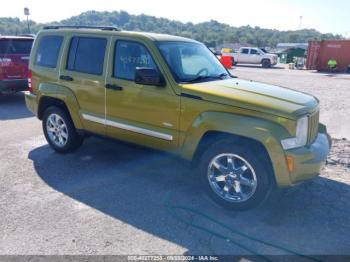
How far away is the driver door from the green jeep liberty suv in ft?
0.04

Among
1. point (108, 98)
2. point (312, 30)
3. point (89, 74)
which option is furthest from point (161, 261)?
point (312, 30)

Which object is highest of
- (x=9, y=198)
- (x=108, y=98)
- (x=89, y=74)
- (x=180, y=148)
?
(x=89, y=74)

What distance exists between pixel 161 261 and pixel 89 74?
115 inches

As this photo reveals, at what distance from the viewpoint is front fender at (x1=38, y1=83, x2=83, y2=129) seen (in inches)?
201

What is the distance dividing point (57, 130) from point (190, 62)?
2562mm

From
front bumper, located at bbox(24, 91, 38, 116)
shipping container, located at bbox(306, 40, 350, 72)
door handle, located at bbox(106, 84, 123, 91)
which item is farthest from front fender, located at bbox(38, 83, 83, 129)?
shipping container, located at bbox(306, 40, 350, 72)

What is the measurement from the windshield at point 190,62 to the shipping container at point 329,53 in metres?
26.1

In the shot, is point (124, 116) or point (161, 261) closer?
point (161, 261)

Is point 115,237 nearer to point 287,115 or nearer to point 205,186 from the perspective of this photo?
point 205,186

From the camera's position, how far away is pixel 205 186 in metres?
4.00

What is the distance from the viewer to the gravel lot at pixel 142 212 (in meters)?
3.22

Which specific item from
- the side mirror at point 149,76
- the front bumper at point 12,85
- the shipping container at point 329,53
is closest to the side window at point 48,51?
the side mirror at point 149,76

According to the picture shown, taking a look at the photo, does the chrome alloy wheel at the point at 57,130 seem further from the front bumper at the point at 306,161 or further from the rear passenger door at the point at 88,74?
the front bumper at the point at 306,161

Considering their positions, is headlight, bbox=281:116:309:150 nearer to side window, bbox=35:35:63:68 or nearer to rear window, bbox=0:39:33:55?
side window, bbox=35:35:63:68
